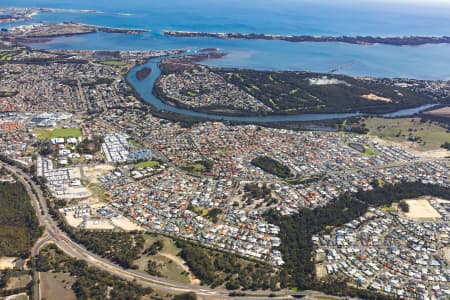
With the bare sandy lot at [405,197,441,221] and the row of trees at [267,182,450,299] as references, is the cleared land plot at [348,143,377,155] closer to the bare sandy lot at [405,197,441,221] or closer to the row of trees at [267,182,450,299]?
the row of trees at [267,182,450,299]

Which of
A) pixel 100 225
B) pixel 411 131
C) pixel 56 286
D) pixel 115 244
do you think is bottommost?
pixel 56 286

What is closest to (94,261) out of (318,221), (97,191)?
(97,191)

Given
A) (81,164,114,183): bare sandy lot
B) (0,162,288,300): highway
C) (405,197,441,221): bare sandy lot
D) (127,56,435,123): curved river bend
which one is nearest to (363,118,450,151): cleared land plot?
(127,56,435,123): curved river bend

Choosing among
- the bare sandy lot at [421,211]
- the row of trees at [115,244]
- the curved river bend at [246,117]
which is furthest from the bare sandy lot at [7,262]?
the curved river bend at [246,117]

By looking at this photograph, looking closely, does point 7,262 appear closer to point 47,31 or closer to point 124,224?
point 124,224

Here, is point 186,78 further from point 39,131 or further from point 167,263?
point 167,263

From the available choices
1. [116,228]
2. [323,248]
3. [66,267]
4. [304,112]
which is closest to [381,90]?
[304,112]
